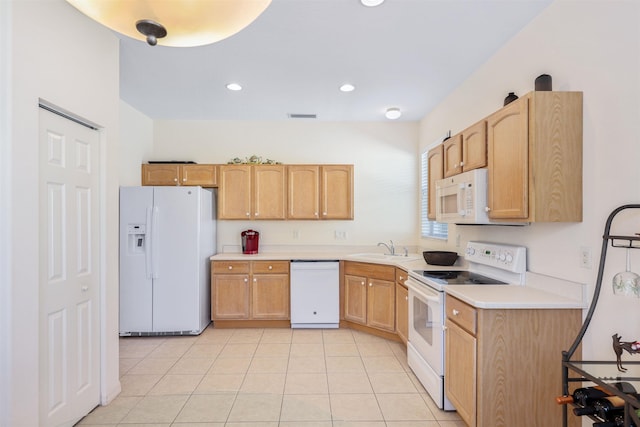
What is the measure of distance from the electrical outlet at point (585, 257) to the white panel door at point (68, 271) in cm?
305

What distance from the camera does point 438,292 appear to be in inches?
92.5

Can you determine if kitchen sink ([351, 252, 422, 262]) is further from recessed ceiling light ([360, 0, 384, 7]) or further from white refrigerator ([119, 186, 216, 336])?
recessed ceiling light ([360, 0, 384, 7])

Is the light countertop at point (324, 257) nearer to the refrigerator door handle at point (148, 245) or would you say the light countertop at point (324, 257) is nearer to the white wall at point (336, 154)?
the white wall at point (336, 154)

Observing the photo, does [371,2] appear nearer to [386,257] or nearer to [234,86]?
[234,86]

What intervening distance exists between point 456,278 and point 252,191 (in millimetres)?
2679

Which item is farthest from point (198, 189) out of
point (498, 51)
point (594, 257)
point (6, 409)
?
point (594, 257)

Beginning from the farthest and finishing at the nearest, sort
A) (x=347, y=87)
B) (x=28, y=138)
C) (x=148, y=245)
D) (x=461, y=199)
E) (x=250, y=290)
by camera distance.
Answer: (x=250, y=290), (x=148, y=245), (x=347, y=87), (x=461, y=199), (x=28, y=138)

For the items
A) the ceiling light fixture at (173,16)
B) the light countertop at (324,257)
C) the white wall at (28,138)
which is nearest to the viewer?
the ceiling light fixture at (173,16)

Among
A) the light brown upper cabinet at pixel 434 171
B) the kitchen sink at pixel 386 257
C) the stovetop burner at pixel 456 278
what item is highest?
the light brown upper cabinet at pixel 434 171

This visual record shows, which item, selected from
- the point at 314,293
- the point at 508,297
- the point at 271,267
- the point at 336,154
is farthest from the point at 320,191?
the point at 508,297

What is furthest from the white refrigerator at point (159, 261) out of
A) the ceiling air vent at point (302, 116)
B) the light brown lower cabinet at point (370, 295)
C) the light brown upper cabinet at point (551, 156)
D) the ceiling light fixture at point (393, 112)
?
the light brown upper cabinet at point (551, 156)

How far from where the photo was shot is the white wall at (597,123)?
158cm

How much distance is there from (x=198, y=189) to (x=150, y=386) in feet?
6.61

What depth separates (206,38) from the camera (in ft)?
3.03
